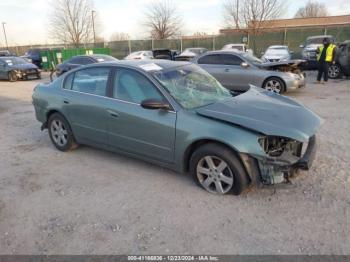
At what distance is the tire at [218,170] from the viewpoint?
3502 millimetres

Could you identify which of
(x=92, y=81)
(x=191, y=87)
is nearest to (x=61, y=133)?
(x=92, y=81)

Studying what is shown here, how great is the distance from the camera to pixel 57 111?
5.29 m

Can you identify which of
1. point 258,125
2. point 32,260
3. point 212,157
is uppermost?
point 258,125

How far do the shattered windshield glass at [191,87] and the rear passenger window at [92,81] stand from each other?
0.90 meters

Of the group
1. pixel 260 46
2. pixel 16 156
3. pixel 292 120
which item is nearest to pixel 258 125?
pixel 292 120

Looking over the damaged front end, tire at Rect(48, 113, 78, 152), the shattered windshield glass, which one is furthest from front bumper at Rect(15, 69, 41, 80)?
the shattered windshield glass

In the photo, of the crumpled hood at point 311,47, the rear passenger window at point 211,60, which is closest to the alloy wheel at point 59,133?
the rear passenger window at point 211,60

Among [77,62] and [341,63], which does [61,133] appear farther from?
[341,63]

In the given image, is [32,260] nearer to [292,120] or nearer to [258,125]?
[258,125]

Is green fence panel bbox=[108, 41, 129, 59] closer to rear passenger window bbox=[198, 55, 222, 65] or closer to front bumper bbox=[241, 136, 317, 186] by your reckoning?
rear passenger window bbox=[198, 55, 222, 65]

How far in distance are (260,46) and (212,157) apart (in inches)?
985

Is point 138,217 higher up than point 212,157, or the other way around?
point 212,157

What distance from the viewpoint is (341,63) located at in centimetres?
1282

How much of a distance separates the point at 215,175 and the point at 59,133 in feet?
9.83
